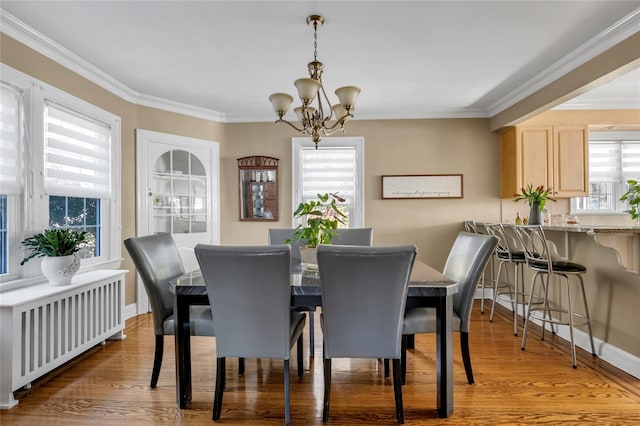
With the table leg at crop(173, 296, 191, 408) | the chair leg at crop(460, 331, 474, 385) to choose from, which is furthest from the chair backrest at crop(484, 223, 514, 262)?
the table leg at crop(173, 296, 191, 408)

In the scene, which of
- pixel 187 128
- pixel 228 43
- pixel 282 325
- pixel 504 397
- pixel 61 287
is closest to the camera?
pixel 282 325

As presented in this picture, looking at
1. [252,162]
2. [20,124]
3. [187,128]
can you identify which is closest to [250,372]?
[20,124]

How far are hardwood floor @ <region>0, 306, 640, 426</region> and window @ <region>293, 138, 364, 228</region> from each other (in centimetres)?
222

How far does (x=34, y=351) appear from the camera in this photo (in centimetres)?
222

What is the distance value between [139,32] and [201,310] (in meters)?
2.06

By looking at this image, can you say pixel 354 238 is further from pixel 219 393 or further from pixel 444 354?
pixel 219 393

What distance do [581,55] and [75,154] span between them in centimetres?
440

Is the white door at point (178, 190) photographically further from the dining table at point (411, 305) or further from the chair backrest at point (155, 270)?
the dining table at point (411, 305)

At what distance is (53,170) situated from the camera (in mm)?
2838

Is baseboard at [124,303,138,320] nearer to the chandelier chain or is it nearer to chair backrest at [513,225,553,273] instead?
the chandelier chain

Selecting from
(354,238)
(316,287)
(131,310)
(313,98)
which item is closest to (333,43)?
(313,98)

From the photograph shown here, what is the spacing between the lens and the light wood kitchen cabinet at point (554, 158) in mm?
4098

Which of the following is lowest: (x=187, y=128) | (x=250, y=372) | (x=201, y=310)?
(x=250, y=372)

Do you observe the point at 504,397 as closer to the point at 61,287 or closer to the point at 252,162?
the point at 61,287
